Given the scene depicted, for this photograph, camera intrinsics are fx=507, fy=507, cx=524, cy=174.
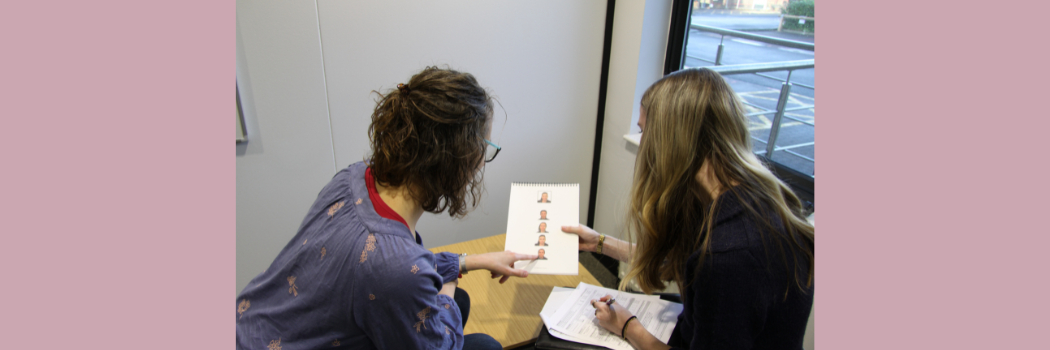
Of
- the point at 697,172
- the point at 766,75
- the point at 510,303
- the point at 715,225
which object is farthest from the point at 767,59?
the point at 510,303

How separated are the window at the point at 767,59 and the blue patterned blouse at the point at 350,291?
1.42m

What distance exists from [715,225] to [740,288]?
0.12 metres

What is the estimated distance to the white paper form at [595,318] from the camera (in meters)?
1.26

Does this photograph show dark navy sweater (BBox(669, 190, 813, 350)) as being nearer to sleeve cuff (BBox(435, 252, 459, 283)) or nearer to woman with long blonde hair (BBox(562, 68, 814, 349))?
woman with long blonde hair (BBox(562, 68, 814, 349))

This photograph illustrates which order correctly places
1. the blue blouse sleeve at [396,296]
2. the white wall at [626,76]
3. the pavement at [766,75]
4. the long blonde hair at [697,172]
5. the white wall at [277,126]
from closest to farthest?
1. the blue blouse sleeve at [396,296]
2. the long blonde hair at [697,172]
3. the white wall at [277,126]
4. the pavement at [766,75]
5. the white wall at [626,76]

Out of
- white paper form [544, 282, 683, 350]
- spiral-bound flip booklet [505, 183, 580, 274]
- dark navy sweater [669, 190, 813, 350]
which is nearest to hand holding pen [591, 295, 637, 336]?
white paper form [544, 282, 683, 350]

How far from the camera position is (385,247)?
91cm

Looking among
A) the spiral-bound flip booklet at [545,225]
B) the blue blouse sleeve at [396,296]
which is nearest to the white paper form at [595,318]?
the spiral-bound flip booklet at [545,225]

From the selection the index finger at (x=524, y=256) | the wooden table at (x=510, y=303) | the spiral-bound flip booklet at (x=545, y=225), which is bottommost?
the wooden table at (x=510, y=303)

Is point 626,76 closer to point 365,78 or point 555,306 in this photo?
point 365,78

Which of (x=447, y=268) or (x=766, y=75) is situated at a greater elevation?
(x=766, y=75)

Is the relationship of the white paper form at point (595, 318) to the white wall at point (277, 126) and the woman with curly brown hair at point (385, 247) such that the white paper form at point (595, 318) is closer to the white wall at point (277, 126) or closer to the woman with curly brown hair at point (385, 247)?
the woman with curly brown hair at point (385, 247)

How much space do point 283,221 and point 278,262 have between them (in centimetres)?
114

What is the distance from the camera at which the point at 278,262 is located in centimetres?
104
